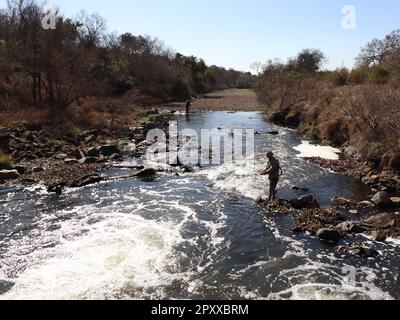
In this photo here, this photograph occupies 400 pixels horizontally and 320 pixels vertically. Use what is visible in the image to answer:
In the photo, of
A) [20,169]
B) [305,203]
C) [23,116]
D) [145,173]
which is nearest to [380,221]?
[305,203]

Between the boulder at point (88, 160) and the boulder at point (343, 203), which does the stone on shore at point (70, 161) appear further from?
the boulder at point (343, 203)

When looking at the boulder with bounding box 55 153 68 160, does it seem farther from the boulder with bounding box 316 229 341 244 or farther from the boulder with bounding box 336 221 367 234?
the boulder with bounding box 336 221 367 234

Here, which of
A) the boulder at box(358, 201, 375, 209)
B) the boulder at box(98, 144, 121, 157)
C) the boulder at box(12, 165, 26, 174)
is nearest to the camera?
the boulder at box(358, 201, 375, 209)

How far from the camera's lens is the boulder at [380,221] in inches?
563

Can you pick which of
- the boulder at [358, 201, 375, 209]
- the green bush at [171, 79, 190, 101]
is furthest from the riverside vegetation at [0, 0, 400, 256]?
the green bush at [171, 79, 190, 101]

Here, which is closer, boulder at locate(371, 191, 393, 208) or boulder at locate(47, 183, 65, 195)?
boulder at locate(371, 191, 393, 208)

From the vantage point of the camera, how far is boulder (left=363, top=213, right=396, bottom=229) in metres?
14.3

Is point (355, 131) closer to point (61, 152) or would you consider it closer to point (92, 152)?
point (92, 152)

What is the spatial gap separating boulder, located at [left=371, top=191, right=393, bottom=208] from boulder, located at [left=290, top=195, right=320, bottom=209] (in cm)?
253

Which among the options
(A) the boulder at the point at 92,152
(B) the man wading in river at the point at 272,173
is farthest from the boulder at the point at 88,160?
(B) the man wading in river at the point at 272,173

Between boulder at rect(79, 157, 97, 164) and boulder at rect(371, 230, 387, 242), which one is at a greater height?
boulder at rect(79, 157, 97, 164)

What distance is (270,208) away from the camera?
16.2 m

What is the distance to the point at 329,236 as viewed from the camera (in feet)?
43.8

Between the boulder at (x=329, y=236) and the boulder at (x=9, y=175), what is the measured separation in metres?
14.9
